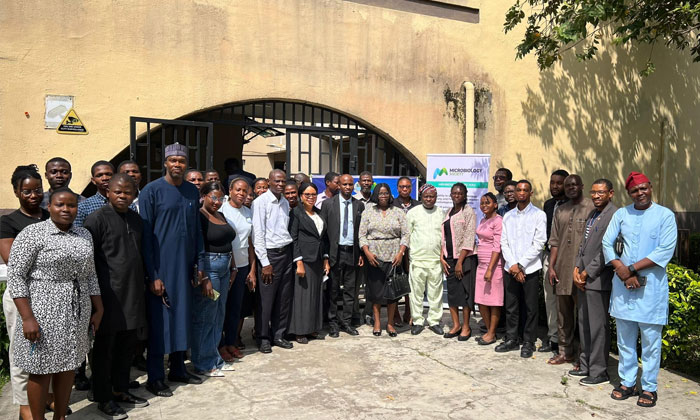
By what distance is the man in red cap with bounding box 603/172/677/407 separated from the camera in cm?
433

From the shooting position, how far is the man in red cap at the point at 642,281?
4328 millimetres

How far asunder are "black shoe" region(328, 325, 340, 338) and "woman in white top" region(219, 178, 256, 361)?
113cm

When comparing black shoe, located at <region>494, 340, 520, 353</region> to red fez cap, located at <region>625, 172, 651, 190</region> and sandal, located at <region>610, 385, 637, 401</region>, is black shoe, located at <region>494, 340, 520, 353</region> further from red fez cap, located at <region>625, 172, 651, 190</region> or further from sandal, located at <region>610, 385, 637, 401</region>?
red fez cap, located at <region>625, 172, 651, 190</region>

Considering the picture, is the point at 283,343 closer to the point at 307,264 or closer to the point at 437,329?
the point at 307,264

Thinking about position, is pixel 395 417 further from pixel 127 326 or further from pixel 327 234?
pixel 327 234

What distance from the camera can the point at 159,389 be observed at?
4.50m


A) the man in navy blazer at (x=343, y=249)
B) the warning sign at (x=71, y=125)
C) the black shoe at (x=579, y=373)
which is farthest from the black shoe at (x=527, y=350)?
the warning sign at (x=71, y=125)

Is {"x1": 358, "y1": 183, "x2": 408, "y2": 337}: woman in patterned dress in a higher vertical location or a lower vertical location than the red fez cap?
lower

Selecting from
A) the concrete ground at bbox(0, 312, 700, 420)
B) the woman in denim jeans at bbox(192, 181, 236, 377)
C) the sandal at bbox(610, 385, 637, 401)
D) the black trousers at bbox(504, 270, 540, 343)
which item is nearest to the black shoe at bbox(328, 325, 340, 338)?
the concrete ground at bbox(0, 312, 700, 420)

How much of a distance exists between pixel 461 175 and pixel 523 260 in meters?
2.28

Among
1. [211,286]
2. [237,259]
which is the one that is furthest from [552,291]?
[211,286]

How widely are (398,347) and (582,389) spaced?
188 centimetres

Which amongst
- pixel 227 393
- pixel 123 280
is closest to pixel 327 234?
pixel 227 393

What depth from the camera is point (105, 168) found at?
4.43 meters
